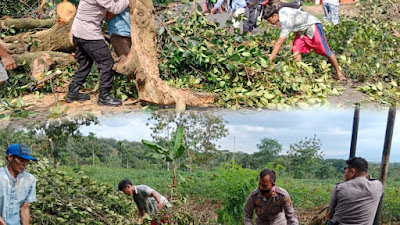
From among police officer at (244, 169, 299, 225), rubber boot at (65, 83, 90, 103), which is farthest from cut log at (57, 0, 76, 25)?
police officer at (244, 169, 299, 225)

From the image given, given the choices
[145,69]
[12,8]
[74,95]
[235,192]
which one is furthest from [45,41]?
[235,192]

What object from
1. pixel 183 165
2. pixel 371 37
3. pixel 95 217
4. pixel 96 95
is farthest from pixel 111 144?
pixel 371 37

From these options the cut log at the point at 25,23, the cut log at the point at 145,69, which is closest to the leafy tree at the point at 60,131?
the cut log at the point at 145,69

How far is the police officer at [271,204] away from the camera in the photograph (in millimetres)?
3658

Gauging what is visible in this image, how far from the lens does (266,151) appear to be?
17.0ft

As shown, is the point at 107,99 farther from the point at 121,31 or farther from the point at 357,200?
the point at 357,200

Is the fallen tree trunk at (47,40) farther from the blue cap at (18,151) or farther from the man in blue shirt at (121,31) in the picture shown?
the blue cap at (18,151)

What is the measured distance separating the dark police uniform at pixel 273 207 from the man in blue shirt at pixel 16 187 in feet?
5.43

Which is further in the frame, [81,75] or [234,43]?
[234,43]

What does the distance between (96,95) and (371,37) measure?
3.78m

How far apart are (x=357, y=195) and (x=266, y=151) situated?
5.07 ft

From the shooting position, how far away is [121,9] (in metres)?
4.79

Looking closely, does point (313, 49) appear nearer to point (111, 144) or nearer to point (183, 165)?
point (183, 165)

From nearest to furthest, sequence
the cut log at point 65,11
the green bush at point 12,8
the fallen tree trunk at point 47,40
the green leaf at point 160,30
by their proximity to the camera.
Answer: the green leaf at point 160,30 < the cut log at point 65,11 < the fallen tree trunk at point 47,40 < the green bush at point 12,8
